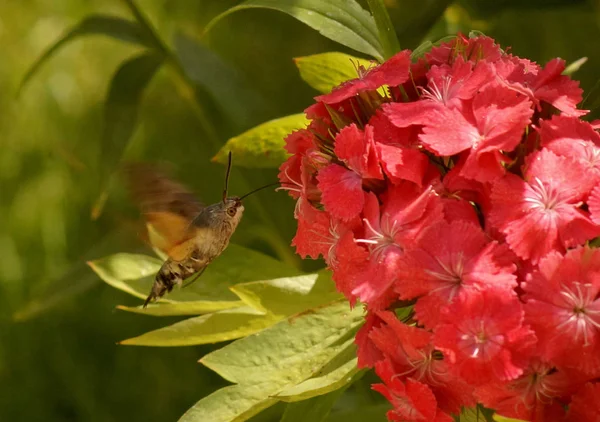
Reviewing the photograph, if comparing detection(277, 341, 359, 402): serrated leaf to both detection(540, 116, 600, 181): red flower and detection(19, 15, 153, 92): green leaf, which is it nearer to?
detection(540, 116, 600, 181): red flower

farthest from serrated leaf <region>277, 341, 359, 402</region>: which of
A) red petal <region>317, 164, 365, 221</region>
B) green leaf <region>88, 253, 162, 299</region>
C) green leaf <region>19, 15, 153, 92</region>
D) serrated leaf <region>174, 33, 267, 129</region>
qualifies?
green leaf <region>19, 15, 153, 92</region>

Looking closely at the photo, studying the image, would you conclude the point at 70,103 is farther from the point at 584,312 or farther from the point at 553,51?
the point at 584,312

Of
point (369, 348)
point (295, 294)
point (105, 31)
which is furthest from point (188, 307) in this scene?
point (105, 31)

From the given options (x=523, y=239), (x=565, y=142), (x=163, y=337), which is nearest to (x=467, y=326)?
(x=523, y=239)

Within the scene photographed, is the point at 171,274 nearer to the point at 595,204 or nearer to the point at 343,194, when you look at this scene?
the point at 343,194

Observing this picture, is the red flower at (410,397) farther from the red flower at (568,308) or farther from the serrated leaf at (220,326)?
the serrated leaf at (220,326)

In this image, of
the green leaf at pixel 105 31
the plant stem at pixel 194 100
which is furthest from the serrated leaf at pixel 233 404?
the green leaf at pixel 105 31
